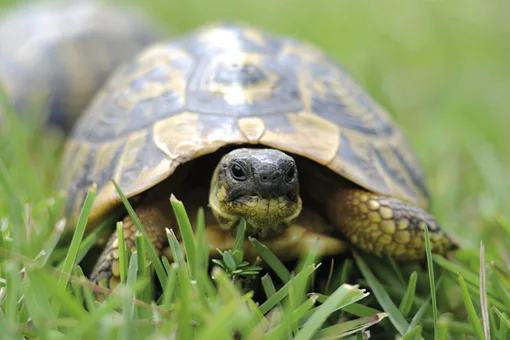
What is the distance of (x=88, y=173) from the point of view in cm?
249

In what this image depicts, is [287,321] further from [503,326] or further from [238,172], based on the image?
[503,326]

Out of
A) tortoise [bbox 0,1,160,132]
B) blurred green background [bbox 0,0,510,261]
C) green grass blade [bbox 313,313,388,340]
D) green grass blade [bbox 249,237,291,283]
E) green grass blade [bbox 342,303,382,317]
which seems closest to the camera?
green grass blade [bbox 313,313,388,340]

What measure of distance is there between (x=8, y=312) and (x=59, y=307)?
13 cm

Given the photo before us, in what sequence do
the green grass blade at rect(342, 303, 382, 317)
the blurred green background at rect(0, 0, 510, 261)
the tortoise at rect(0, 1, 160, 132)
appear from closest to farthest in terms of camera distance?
1. the green grass blade at rect(342, 303, 382, 317)
2. the blurred green background at rect(0, 0, 510, 261)
3. the tortoise at rect(0, 1, 160, 132)

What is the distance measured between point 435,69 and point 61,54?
3.50 meters

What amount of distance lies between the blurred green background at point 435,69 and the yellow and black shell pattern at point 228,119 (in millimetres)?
490

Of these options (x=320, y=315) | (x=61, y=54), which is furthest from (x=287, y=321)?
(x=61, y=54)

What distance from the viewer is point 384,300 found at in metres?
1.97

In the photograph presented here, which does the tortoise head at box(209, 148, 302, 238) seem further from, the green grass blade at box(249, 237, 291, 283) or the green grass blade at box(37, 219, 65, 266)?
the green grass blade at box(37, 219, 65, 266)

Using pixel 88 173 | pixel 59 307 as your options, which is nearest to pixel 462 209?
pixel 88 173

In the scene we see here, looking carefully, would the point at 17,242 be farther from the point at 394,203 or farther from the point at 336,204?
the point at 394,203

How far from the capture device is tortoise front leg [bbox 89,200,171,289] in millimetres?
2004

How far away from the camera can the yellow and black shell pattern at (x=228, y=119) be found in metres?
2.17

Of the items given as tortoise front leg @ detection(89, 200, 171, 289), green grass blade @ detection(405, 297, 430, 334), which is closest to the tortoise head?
tortoise front leg @ detection(89, 200, 171, 289)
